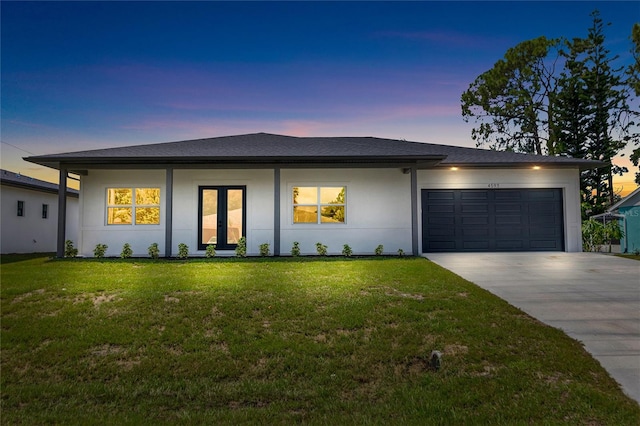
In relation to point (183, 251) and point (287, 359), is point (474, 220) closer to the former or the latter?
point (183, 251)

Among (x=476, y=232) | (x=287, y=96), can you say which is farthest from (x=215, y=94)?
(x=476, y=232)

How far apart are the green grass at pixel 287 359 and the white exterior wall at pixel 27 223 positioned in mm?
11451

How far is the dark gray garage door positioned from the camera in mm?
12375

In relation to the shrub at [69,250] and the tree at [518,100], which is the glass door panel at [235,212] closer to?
the shrub at [69,250]

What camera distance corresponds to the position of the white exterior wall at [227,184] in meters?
11.8

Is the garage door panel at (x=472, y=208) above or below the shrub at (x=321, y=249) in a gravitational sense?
above

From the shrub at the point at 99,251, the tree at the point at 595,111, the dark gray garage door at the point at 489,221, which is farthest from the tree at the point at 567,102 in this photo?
the shrub at the point at 99,251

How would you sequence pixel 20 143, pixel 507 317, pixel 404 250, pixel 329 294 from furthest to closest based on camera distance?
pixel 20 143 → pixel 404 250 → pixel 329 294 → pixel 507 317

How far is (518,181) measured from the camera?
12.4m

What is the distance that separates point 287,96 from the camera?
52.9 ft

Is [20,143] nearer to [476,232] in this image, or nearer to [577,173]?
[476,232]

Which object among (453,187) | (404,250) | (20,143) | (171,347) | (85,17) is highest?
(85,17)

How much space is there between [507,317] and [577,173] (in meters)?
9.93

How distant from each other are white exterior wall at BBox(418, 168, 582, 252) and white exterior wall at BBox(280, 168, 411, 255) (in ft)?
3.20
